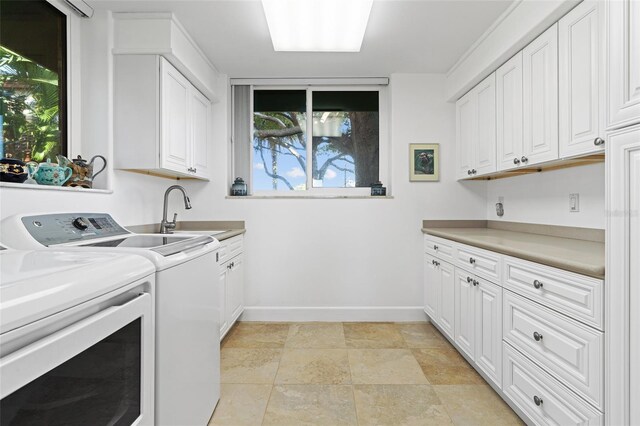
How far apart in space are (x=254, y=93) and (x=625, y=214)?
3.09 metres

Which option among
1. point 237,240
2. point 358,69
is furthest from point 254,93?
point 237,240

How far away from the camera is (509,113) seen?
2184mm

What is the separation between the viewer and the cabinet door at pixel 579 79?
1.50 metres

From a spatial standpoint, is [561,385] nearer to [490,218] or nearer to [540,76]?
[540,76]

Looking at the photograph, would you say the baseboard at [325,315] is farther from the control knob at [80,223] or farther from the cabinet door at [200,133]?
the control knob at [80,223]

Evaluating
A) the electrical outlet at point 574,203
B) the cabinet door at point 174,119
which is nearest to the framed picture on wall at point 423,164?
the electrical outlet at point 574,203

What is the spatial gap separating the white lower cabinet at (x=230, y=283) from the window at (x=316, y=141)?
80 cm

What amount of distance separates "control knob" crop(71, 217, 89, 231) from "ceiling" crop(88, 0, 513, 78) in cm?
141

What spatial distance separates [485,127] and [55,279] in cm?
274

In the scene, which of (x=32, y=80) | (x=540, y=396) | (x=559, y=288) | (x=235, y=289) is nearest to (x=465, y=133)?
(x=559, y=288)

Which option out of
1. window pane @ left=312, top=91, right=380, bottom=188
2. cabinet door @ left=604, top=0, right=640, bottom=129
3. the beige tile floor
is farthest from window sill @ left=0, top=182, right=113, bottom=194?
cabinet door @ left=604, top=0, right=640, bottom=129

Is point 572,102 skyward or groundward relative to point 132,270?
skyward

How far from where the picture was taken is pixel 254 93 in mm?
3293

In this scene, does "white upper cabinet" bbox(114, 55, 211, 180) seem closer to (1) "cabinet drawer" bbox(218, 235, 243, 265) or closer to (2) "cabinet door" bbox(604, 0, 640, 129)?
(1) "cabinet drawer" bbox(218, 235, 243, 265)
